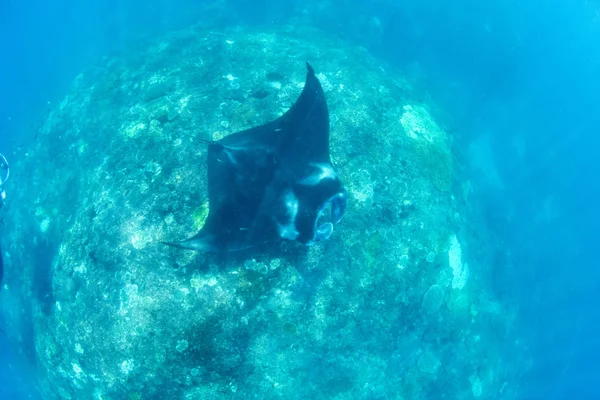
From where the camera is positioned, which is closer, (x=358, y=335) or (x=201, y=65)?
(x=358, y=335)

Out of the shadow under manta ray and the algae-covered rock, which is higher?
the shadow under manta ray

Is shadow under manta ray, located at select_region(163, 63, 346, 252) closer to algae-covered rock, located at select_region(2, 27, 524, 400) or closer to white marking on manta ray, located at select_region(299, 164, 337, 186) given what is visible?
white marking on manta ray, located at select_region(299, 164, 337, 186)

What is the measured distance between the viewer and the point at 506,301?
12.8 meters

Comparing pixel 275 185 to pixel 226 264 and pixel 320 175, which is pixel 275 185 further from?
pixel 226 264

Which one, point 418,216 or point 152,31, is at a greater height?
point 418,216

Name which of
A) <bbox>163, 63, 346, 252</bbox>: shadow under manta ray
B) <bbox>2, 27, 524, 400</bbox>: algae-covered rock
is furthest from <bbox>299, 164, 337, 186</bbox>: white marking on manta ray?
<bbox>2, 27, 524, 400</bbox>: algae-covered rock

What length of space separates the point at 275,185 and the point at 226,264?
5.85ft

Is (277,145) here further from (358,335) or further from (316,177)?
(358,335)

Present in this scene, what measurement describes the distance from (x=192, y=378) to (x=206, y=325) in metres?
1.00

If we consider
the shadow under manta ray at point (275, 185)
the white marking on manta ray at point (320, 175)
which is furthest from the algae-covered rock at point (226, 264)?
the white marking on manta ray at point (320, 175)

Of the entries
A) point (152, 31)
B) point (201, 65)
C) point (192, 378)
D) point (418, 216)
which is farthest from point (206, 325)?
point (152, 31)

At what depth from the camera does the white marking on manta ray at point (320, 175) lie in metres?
6.20

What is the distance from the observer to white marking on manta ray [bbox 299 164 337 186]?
6.20m

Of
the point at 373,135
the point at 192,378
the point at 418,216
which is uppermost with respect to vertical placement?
the point at 373,135
